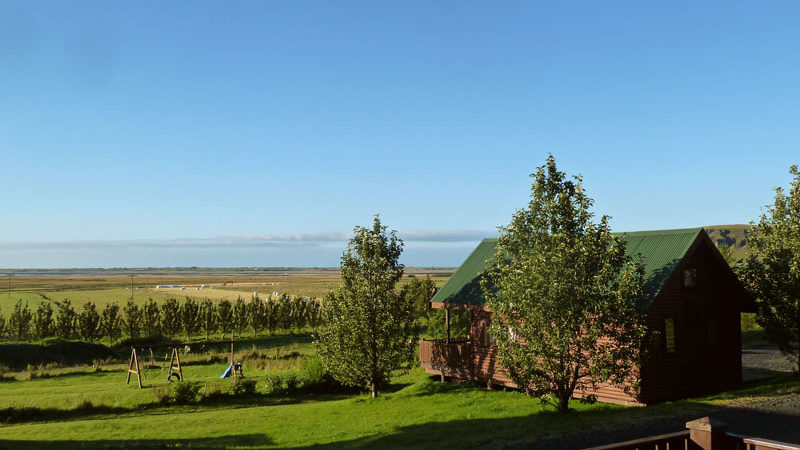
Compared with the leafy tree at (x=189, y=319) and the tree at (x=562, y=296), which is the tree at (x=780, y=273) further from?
the leafy tree at (x=189, y=319)

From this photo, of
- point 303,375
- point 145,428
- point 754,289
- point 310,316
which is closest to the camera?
point 145,428

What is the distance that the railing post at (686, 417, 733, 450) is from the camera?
6.05 m

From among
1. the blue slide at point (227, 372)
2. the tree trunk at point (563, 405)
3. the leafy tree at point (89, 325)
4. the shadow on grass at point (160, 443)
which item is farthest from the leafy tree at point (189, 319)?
the tree trunk at point (563, 405)

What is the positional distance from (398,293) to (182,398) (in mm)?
10848

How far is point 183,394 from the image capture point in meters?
26.0

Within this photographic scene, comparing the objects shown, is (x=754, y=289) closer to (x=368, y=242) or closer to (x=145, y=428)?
(x=368, y=242)

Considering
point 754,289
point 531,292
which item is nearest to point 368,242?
point 531,292

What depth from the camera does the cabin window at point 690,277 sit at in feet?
71.5

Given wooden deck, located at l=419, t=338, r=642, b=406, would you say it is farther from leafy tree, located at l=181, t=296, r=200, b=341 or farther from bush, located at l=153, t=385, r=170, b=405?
leafy tree, located at l=181, t=296, r=200, b=341

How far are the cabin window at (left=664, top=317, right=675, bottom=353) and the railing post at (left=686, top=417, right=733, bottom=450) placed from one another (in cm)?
1616

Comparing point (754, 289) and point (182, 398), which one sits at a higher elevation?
point (754, 289)

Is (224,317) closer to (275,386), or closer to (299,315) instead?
(299,315)

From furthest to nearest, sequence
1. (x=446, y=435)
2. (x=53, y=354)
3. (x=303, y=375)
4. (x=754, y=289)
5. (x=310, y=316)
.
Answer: (x=310, y=316) → (x=53, y=354) → (x=303, y=375) → (x=754, y=289) → (x=446, y=435)

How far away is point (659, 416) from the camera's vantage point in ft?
56.6
